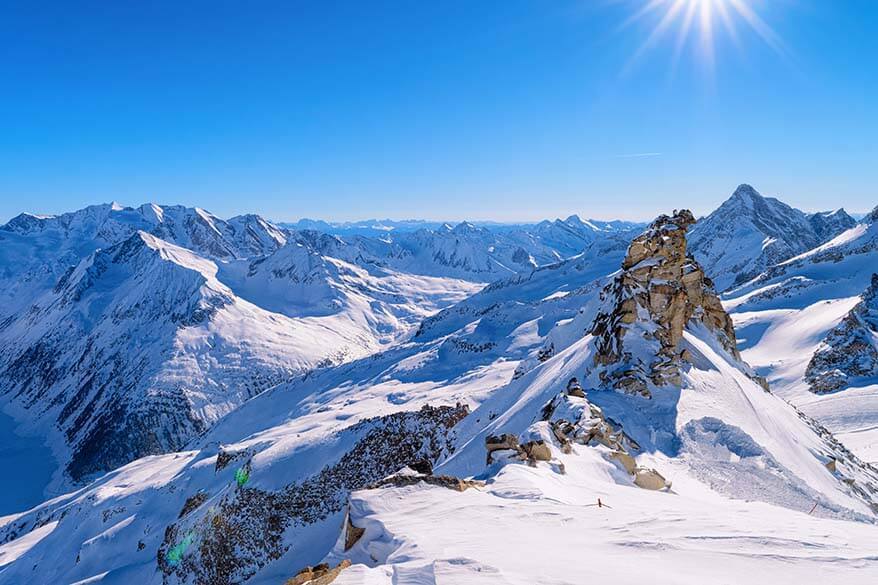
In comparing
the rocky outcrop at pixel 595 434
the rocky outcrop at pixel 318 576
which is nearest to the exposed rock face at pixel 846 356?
the rocky outcrop at pixel 595 434

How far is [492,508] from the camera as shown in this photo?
37.8ft

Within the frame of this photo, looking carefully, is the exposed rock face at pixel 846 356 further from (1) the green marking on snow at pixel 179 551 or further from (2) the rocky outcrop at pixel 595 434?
(1) the green marking on snow at pixel 179 551

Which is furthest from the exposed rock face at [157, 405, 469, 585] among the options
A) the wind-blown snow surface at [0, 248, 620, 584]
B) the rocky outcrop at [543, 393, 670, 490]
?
the rocky outcrop at [543, 393, 670, 490]

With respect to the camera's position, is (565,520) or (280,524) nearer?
(565,520)

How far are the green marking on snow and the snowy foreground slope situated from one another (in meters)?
0.18

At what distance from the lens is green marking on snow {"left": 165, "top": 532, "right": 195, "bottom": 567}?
36.1 meters

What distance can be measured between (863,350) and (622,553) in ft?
195

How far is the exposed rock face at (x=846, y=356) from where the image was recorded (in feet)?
153

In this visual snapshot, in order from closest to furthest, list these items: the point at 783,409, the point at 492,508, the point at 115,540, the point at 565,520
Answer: the point at 565,520
the point at 492,508
the point at 783,409
the point at 115,540

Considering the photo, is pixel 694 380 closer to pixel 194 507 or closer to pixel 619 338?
pixel 619 338

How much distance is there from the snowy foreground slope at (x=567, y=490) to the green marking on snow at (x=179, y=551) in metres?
0.18

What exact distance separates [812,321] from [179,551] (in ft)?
296

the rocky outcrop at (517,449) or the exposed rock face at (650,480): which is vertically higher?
the rocky outcrop at (517,449)

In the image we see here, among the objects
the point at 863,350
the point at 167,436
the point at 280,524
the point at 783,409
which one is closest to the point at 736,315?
the point at 863,350
